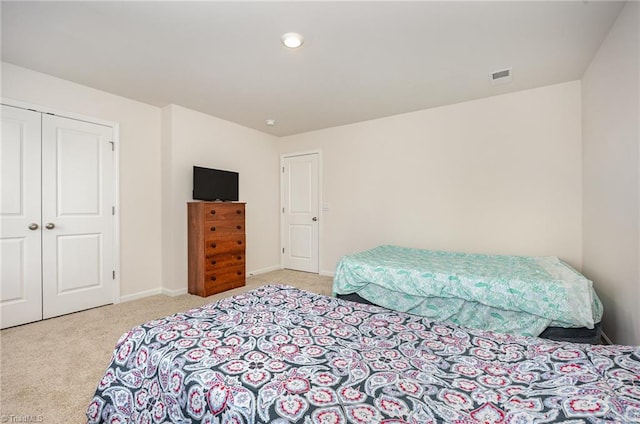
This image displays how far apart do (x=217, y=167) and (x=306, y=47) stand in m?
2.46

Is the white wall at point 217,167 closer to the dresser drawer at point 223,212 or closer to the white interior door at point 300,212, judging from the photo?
the white interior door at point 300,212

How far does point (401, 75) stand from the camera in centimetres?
295

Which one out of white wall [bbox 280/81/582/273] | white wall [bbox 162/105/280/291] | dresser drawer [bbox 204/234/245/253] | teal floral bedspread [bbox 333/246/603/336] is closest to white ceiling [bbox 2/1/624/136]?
white wall [bbox 280/81/582/273]

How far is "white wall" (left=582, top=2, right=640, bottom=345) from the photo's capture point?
6.31ft

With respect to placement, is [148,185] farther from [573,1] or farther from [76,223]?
[573,1]

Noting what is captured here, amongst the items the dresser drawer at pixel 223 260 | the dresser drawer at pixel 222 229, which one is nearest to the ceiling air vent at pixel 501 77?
the dresser drawer at pixel 222 229

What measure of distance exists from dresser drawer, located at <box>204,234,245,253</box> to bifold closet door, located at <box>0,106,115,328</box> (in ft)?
3.49

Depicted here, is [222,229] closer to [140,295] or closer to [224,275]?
[224,275]

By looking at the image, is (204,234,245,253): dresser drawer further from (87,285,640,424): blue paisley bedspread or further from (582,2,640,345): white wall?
(582,2,640,345): white wall

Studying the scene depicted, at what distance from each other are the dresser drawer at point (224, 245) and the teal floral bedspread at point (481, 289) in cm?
170

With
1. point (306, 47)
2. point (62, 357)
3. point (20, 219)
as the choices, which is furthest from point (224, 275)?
point (306, 47)

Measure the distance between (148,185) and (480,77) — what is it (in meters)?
4.08

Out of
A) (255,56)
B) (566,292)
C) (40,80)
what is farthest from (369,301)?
(40,80)

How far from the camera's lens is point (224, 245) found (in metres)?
3.98
